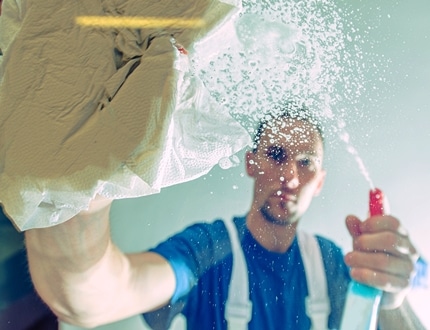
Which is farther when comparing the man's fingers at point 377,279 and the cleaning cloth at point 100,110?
the man's fingers at point 377,279

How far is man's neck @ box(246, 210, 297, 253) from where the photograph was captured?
543mm

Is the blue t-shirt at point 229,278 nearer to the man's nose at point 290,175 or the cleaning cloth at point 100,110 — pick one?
the man's nose at point 290,175

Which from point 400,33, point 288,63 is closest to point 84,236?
point 288,63

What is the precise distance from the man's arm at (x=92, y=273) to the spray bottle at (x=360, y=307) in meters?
0.18

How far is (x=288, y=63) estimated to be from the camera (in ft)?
1.81

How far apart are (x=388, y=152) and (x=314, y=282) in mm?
167

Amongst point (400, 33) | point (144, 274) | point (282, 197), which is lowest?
point (144, 274)

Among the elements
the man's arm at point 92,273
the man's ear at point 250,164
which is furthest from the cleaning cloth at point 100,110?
the man's ear at point 250,164

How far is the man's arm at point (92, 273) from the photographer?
0.36 meters

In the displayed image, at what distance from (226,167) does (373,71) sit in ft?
0.66

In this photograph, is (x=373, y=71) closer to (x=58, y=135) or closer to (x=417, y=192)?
(x=417, y=192)

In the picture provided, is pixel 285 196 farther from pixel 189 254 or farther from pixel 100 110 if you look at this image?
pixel 100 110

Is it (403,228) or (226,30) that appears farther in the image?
(403,228)

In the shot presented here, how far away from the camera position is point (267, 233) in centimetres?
55
